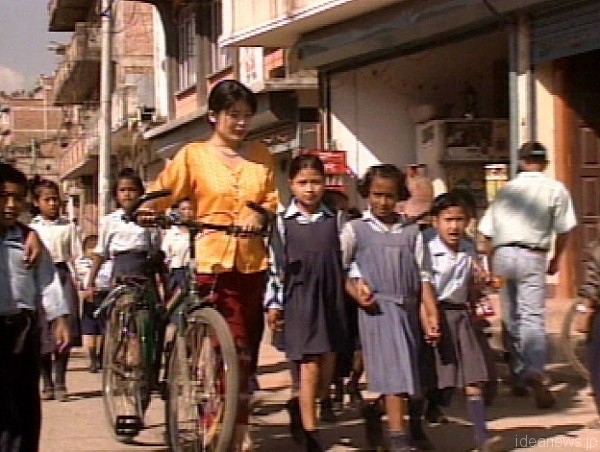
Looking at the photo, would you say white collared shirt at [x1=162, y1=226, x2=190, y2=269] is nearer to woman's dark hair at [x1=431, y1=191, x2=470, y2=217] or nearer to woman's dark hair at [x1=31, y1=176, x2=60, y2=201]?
woman's dark hair at [x1=31, y1=176, x2=60, y2=201]

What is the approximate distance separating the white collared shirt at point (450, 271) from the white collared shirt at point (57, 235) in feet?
12.4

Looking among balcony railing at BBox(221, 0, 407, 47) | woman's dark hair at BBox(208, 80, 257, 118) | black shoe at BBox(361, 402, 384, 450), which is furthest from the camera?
balcony railing at BBox(221, 0, 407, 47)

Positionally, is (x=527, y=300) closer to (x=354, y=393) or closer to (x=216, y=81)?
(x=354, y=393)

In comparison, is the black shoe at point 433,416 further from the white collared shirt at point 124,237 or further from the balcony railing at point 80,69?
the balcony railing at point 80,69

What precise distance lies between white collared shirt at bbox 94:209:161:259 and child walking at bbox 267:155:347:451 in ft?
8.90

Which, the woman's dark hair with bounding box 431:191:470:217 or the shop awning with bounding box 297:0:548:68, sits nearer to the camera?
the woman's dark hair with bounding box 431:191:470:217

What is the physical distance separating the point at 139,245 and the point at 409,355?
340 cm

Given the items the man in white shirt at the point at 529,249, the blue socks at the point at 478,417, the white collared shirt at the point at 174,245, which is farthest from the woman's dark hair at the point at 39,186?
the blue socks at the point at 478,417

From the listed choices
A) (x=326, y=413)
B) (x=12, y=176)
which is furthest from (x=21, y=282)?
(x=326, y=413)

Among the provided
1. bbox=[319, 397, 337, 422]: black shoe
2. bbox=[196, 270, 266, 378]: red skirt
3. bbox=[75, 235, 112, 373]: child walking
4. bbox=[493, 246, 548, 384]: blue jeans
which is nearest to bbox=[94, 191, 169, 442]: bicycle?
bbox=[196, 270, 266, 378]: red skirt

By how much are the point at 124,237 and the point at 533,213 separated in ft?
10.1

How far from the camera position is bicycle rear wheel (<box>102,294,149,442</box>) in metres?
6.59

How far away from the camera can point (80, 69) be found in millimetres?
35500

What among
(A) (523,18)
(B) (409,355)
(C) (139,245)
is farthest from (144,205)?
(A) (523,18)
